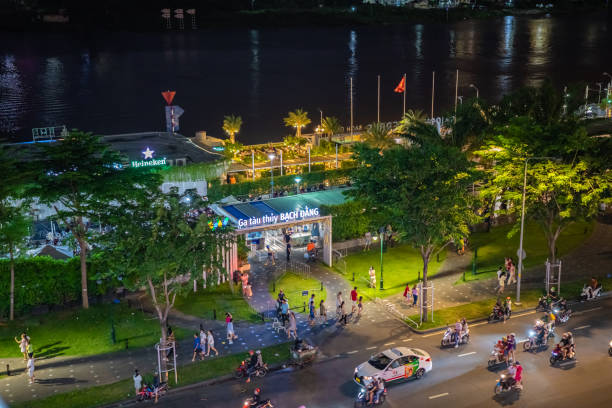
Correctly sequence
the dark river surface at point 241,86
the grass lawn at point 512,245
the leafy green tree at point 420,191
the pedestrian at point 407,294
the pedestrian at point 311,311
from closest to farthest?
the leafy green tree at point 420,191, the pedestrian at point 311,311, the pedestrian at point 407,294, the grass lawn at point 512,245, the dark river surface at point 241,86

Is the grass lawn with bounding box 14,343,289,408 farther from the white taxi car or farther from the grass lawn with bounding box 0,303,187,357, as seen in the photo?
the white taxi car

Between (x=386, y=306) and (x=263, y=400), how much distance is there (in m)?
14.0

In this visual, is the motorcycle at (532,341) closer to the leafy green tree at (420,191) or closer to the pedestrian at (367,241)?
the leafy green tree at (420,191)

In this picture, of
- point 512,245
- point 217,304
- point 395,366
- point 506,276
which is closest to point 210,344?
point 217,304

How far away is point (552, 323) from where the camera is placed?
36.1 m

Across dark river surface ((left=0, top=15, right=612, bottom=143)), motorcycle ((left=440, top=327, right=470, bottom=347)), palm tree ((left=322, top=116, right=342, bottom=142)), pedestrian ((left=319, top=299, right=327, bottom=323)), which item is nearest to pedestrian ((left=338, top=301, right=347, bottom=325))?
pedestrian ((left=319, top=299, right=327, bottom=323))

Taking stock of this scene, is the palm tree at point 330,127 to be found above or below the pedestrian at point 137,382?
above

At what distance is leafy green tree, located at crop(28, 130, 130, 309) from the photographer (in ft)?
126

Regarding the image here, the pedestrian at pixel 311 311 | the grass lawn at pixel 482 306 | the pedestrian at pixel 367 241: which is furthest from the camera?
the pedestrian at pixel 367 241

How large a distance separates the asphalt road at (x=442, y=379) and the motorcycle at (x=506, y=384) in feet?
1.01

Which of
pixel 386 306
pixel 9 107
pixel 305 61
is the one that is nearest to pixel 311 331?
pixel 386 306

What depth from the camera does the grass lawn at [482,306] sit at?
3928 centimetres

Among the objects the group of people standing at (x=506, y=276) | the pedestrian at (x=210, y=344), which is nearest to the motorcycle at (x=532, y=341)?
the group of people standing at (x=506, y=276)

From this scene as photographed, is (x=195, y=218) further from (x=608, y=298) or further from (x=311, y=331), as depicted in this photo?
(x=608, y=298)
